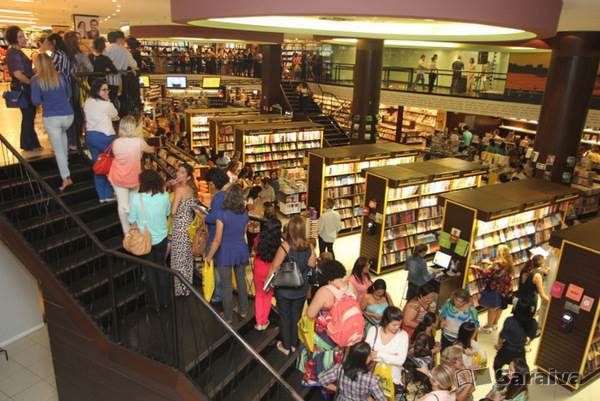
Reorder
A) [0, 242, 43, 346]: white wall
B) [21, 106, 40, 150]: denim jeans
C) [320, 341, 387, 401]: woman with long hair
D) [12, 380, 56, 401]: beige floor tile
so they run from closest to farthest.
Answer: [320, 341, 387, 401]: woman with long hair, [21, 106, 40, 150]: denim jeans, [12, 380, 56, 401]: beige floor tile, [0, 242, 43, 346]: white wall

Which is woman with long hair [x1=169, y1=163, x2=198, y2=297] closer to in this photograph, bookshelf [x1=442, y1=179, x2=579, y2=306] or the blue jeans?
the blue jeans

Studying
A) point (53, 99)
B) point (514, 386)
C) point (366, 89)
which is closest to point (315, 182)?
point (366, 89)

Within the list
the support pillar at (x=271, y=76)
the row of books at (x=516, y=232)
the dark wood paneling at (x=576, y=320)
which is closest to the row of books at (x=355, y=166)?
the row of books at (x=516, y=232)

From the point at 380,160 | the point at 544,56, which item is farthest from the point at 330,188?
the point at 544,56

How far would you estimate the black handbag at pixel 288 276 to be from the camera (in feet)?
14.4

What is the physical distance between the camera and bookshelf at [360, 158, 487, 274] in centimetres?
916

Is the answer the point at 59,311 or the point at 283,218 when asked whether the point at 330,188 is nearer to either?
the point at 283,218

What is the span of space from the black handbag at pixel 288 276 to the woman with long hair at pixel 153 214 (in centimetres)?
113

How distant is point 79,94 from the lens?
19.9 feet

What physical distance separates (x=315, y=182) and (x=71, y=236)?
6624 mm

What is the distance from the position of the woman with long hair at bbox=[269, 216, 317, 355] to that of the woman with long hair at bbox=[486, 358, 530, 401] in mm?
2019

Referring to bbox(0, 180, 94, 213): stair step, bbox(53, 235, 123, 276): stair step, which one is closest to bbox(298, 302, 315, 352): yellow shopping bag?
bbox(53, 235, 123, 276): stair step

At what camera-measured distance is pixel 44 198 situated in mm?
5336

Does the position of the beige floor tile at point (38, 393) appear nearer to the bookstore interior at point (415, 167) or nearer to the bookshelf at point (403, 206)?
the bookstore interior at point (415, 167)
